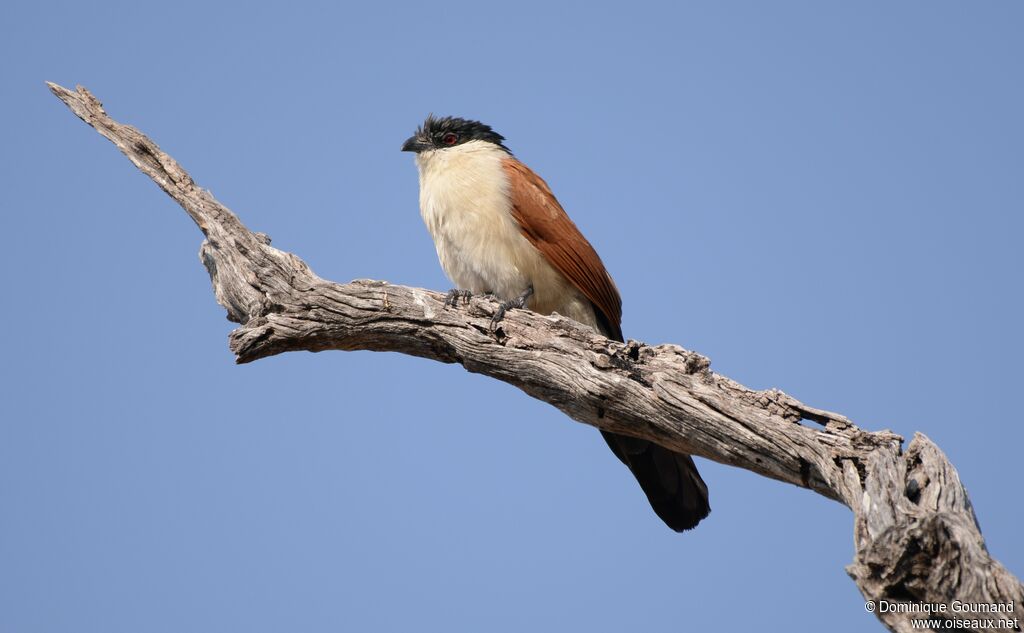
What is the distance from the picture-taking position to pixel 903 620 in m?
2.93

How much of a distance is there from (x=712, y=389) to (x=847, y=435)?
616mm

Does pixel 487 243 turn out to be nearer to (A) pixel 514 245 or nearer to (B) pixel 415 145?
Answer: (A) pixel 514 245

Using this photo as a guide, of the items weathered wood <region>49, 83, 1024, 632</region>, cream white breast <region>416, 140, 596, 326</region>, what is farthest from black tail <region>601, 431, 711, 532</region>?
cream white breast <region>416, 140, 596, 326</region>

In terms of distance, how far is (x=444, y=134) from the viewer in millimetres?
5875

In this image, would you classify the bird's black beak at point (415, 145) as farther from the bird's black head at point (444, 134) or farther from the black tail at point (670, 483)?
the black tail at point (670, 483)

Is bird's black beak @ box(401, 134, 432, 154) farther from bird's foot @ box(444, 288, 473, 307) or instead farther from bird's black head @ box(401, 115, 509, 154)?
bird's foot @ box(444, 288, 473, 307)

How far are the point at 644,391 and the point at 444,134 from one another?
2.61 m

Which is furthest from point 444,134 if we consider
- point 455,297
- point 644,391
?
point 644,391

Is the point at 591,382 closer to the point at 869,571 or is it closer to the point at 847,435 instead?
the point at 847,435

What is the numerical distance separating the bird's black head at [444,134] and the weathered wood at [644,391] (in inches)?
63.2

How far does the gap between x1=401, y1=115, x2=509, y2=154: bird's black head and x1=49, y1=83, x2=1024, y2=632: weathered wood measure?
1605mm

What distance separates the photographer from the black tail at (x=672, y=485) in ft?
15.1

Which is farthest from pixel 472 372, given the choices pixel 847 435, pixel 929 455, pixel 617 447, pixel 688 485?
pixel 929 455

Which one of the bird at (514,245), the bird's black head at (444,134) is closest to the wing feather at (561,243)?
the bird at (514,245)
